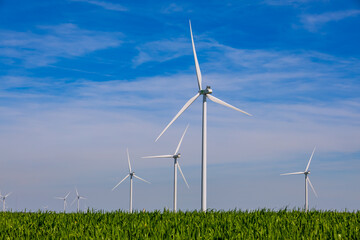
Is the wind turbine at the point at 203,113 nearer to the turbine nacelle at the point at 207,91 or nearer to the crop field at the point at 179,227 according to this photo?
the turbine nacelle at the point at 207,91

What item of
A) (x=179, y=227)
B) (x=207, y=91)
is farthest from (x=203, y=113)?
(x=179, y=227)

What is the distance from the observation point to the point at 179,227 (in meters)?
13.8

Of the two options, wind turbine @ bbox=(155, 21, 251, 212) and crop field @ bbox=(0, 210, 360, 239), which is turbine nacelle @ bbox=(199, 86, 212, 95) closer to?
wind turbine @ bbox=(155, 21, 251, 212)

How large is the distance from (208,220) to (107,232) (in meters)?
4.11

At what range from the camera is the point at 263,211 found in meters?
18.9

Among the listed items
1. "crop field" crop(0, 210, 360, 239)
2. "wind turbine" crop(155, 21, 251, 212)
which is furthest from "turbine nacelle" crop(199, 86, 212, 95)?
"crop field" crop(0, 210, 360, 239)

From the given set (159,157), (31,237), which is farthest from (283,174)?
(31,237)

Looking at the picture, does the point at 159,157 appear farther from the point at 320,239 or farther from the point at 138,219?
the point at 320,239

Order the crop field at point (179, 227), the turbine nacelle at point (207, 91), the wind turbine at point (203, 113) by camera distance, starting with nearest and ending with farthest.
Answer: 1. the crop field at point (179, 227)
2. the wind turbine at point (203, 113)
3. the turbine nacelle at point (207, 91)

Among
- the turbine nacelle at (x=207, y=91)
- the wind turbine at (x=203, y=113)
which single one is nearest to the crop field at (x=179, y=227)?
the wind turbine at (x=203, y=113)

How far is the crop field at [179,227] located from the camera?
12883mm

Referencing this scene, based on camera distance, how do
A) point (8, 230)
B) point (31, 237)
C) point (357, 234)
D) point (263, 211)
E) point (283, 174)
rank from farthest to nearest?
point (283, 174) < point (263, 211) < point (8, 230) < point (31, 237) < point (357, 234)

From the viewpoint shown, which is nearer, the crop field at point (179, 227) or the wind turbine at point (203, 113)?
the crop field at point (179, 227)

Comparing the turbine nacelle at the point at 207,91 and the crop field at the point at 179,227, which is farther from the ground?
the turbine nacelle at the point at 207,91
